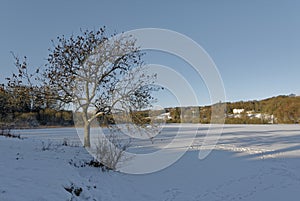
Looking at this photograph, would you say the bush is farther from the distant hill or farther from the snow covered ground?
the distant hill

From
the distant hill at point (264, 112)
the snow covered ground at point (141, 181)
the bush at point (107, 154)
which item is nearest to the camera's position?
the snow covered ground at point (141, 181)

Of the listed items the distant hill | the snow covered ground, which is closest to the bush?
the snow covered ground

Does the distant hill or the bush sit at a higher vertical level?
the distant hill

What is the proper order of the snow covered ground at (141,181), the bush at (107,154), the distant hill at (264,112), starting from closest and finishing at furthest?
the snow covered ground at (141,181), the bush at (107,154), the distant hill at (264,112)

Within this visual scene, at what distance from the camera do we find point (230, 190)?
5820mm

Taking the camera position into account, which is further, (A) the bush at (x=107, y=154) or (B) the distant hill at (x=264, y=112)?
(B) the distant hill at (x=264, y=112)

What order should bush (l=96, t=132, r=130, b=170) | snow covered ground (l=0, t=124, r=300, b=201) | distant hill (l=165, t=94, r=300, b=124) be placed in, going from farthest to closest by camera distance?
distant hill (l=165, t=94, r=300, b=124), bush (l=96, t=132, r=130, b=170), snow covered ground (l=0, t=124, r=300, b=201)

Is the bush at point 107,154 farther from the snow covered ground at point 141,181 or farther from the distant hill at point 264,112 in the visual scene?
the distant hill at point 264,112

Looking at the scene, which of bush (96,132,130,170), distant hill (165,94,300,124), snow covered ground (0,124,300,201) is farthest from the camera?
distant hill (165,94,300,124)

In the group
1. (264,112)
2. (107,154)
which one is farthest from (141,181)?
(264,112)

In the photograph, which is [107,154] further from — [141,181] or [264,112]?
[264,112]

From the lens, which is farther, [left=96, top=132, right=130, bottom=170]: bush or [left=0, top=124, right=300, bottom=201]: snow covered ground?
[left=96, top=132, right=130, bottom=170]: bush

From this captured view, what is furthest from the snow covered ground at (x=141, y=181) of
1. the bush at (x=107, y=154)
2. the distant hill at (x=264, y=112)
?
the distant hill at (x=264, y=112)

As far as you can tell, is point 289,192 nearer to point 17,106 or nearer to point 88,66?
point 88,66
